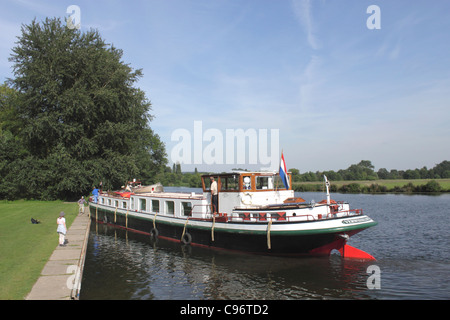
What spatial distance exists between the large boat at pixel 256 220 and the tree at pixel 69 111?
20.0 m

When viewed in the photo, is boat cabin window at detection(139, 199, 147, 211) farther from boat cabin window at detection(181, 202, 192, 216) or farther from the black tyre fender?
the black tyre fender

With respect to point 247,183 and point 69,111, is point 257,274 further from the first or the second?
point 69,111

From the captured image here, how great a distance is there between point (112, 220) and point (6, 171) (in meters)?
23.3

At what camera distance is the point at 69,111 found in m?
39.3

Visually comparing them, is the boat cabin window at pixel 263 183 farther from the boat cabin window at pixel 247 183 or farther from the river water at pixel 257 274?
the river water at pixel 257 274

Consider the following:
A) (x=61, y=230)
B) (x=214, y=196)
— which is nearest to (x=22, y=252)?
(x=61, y=230)

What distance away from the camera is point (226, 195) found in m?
18.8

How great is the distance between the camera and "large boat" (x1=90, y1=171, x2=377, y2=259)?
15.6 meters

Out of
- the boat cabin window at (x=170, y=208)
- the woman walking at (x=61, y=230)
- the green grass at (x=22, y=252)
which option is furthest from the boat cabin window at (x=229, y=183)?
the green grass at (x=22, y=252)

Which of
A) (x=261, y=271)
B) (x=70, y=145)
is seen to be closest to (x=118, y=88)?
(x=70, y=145)

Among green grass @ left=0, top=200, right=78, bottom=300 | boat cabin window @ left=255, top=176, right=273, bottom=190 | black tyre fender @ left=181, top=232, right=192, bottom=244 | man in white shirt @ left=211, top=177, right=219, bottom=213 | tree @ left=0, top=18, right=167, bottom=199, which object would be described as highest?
tree @ left=0, top=18, right=167, bottom=199

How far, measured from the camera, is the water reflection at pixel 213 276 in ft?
40.2

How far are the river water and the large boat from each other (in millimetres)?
625

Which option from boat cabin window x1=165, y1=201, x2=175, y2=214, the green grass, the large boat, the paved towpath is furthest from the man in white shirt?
the green grass
